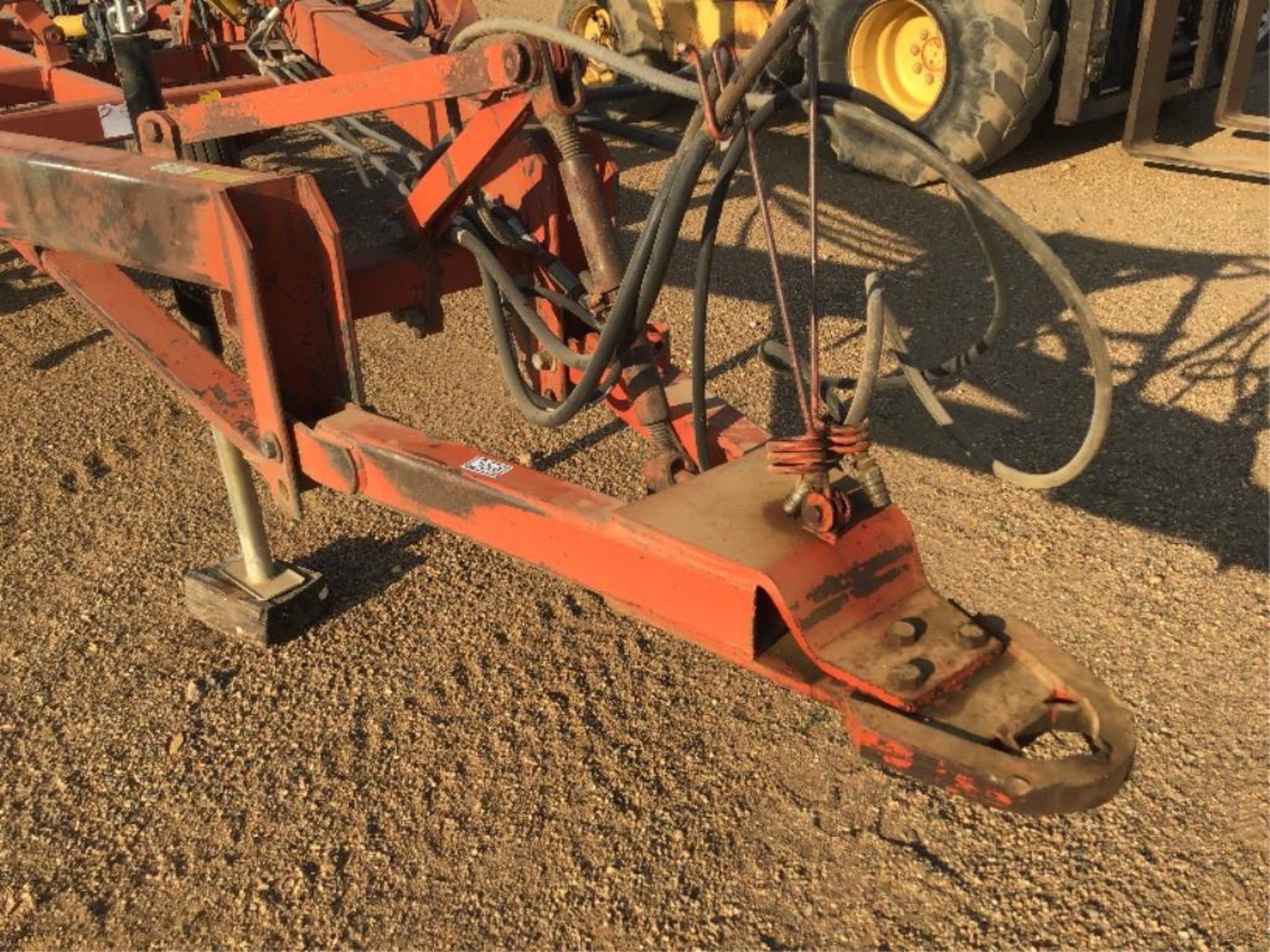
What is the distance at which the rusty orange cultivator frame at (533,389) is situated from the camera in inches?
73.2

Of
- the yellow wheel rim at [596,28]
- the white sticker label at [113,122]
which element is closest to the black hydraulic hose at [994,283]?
the white sticker label at [113,122]

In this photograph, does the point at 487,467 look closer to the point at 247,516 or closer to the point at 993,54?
the point at 247,516

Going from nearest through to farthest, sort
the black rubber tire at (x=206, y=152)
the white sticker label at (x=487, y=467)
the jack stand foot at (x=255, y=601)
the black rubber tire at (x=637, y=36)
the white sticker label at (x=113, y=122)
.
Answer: the white sticker label at (x=487, y=467)
the black rubber tire at (x=206, y=152)
the jack stand foot at (x=255, y=601)
the white sticker label at (x=113, y=122)
the black rubber tire at (x=637, y=36)

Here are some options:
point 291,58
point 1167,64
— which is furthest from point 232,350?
point 1167,64

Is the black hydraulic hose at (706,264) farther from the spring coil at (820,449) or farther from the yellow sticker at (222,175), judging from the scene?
the yellow sticker at (222,175)

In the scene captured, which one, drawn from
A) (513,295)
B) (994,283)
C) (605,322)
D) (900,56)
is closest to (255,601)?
(513,295)

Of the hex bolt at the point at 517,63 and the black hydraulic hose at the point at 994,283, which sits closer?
the black hydraulic hose at the point at 994,283

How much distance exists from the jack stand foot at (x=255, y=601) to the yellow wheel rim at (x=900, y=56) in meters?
4.83

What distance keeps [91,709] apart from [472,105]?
1.87m

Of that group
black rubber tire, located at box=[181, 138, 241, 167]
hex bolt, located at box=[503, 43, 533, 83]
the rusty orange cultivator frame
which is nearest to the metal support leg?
the rusty orange cultivator frame

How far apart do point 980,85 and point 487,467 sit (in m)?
4.92

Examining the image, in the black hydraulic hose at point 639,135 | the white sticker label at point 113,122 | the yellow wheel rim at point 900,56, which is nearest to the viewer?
the black hydraulic hose at point 639,135

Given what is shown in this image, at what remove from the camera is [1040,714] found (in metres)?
1.83

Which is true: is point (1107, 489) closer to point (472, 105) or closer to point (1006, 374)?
point (1006, 374)
